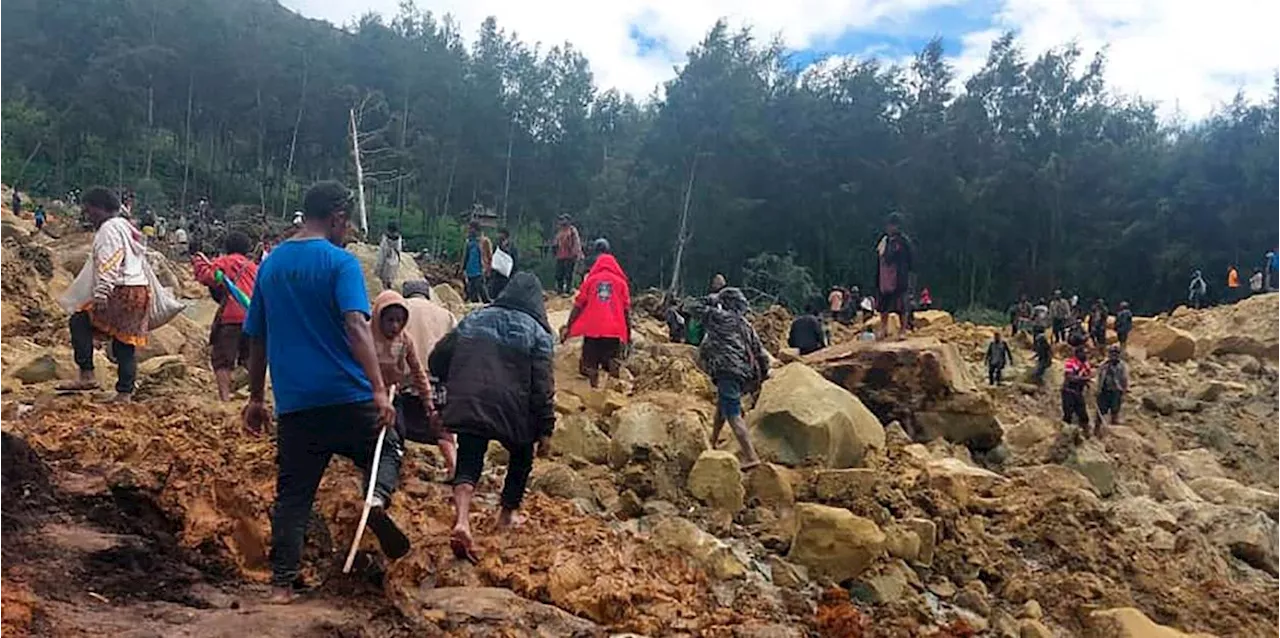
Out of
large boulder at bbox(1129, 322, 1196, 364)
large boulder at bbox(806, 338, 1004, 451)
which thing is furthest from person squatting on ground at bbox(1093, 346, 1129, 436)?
large boulder at bbox(1129, 322, 1196, 364)

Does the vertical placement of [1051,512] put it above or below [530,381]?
below

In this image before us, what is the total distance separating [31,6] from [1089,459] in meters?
52.7

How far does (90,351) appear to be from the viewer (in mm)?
7215

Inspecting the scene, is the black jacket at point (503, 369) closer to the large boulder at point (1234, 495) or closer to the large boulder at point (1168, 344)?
the large boulder at point (1234, 495)

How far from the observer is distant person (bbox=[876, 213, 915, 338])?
431 inches

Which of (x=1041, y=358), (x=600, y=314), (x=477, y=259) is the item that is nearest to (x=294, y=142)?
(x=477, y=259)

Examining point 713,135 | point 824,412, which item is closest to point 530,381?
point 824,412

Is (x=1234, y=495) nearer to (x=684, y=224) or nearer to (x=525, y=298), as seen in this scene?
(x=525, y=298)

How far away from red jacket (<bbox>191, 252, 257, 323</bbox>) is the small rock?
3042 millimetres

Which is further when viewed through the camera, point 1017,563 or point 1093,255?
point 1093,255

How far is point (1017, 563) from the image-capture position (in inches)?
284

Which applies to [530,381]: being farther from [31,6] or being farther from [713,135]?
[31,6]

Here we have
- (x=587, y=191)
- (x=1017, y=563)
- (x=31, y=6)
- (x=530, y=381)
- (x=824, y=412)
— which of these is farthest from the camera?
(x=31, y=6)

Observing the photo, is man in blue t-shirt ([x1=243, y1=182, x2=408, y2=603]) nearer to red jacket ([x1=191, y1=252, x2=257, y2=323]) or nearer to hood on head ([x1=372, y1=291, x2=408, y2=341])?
hood on head ([x1=372, y1=291, x2=408, y2=341])
